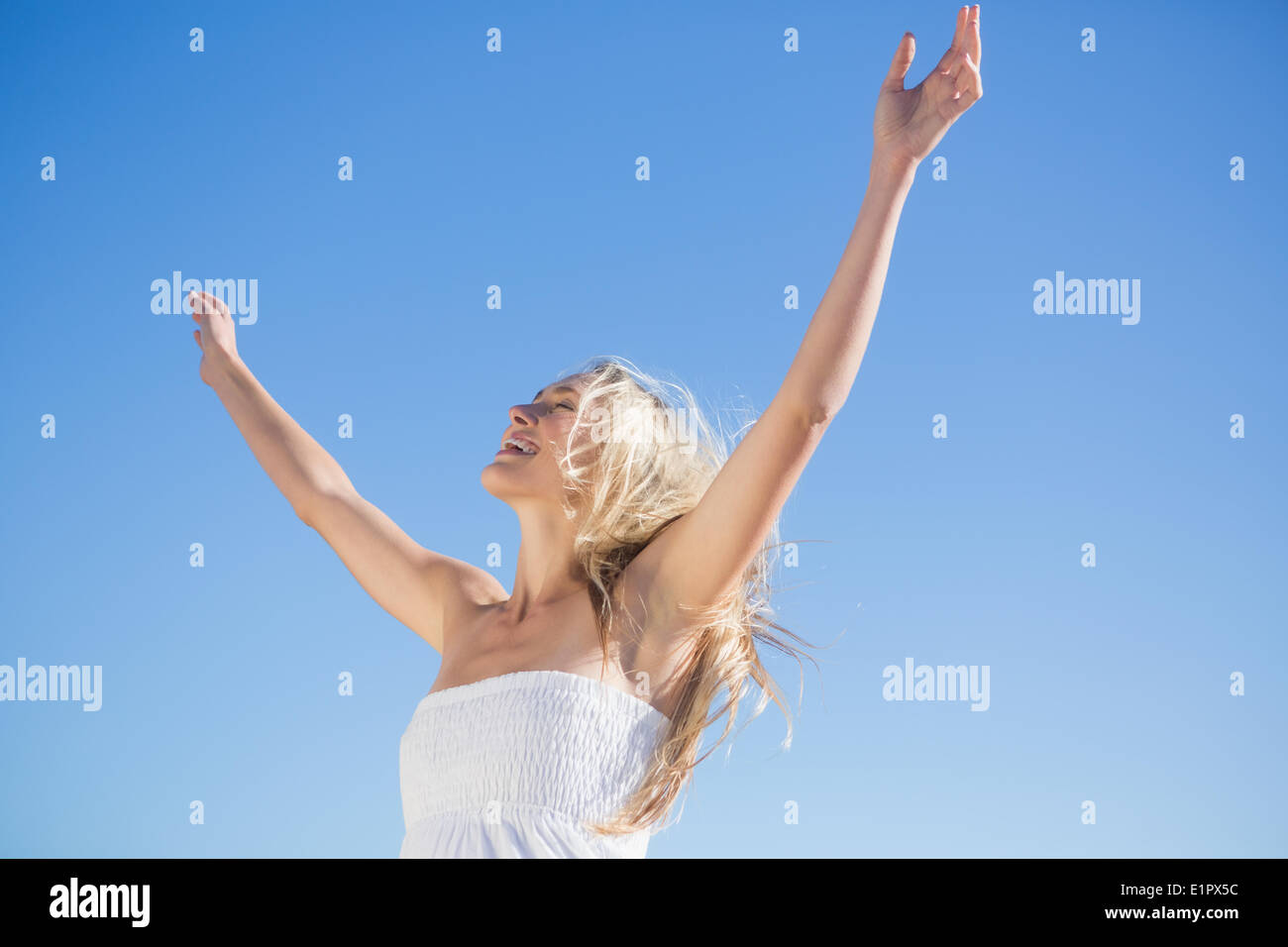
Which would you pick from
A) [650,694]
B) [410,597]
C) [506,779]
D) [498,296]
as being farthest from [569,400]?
[498,296]

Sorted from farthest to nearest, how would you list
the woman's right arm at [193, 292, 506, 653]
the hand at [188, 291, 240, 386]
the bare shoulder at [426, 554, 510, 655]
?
the hand at [188, 291, 240, 386] → the woman's right arm at [193, 292, 506, 653] → the bare shoulder at [426, 554, 510, 655]

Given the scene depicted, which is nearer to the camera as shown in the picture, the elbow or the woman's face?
the elbow

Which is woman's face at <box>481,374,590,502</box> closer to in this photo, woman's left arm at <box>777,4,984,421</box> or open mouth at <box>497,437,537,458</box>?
open mouth at <box>497,437,537,458</box>

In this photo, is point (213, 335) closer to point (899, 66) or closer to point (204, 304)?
point (204, 304)

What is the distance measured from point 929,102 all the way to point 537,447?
1.54 meters

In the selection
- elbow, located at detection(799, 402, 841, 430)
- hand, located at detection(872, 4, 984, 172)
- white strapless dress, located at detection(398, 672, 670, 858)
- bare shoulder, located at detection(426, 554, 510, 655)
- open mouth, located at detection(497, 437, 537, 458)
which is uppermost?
hand, located at detection(872, 4, 984, 172)

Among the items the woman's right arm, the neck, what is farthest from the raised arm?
the woman's right arm

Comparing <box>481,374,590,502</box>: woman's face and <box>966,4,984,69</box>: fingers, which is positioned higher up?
<box>966,4,984,69</box>: fingers

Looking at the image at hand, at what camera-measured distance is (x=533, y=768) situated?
2562mm

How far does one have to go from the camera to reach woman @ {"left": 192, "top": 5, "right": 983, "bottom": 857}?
2.27 metres

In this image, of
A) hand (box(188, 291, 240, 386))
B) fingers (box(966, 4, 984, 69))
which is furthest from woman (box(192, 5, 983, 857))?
hand (box(188, 291, 240, 386))

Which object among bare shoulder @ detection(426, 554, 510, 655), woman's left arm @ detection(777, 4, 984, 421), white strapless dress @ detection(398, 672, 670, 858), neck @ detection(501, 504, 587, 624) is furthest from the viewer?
bare shoulder @ detection(426, 554, 510, 655)

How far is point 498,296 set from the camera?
23.5 ft
